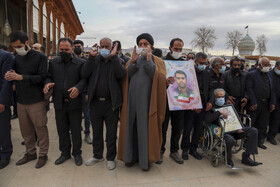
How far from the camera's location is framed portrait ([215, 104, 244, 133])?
3311 millimetres

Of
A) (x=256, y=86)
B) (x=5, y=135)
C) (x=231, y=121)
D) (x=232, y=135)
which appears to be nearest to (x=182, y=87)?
(x=231, y=121)

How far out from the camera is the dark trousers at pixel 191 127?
3424 mm

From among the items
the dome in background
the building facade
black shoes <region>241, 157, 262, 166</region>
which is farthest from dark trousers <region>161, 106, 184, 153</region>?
the dome in background

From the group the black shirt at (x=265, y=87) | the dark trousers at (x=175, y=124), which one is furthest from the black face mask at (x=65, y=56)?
the black shirt at (x=265, y=87)

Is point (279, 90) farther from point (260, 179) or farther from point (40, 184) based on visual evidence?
point (40, 184)

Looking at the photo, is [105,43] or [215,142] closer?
[105,43]

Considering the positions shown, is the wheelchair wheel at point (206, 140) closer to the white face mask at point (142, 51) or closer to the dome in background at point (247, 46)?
the white face mask at point (142, 51)

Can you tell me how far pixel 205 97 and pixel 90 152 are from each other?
2.43 meters

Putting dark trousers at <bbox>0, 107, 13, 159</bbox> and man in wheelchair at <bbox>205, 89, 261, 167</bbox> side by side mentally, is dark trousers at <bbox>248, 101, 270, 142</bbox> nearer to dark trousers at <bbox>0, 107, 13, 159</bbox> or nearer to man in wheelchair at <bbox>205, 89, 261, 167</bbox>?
man in wheelchair at <bbox>205, 89, 261, 167</bbox>

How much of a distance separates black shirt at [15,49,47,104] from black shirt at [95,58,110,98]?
89 cm

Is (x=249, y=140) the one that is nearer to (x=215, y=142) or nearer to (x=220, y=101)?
(x=215, y=142)

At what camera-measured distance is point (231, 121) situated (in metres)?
3.35

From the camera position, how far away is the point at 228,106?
3.45 meters

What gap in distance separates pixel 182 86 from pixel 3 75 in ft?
9.34
